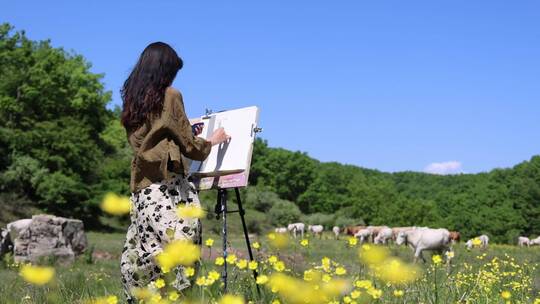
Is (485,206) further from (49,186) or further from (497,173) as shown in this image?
(49,186)

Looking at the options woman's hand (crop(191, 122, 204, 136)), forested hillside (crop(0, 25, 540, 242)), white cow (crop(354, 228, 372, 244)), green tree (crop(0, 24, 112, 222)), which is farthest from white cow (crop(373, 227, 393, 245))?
woman's hand (crop(191, 122, 204, 136))

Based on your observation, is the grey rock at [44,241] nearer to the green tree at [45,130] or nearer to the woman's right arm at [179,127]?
the woman's right arm at [179,127]

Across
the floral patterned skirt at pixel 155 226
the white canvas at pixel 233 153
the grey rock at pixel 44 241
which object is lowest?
the grey rock at pixel 44 241

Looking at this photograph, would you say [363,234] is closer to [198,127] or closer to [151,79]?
[198,127]

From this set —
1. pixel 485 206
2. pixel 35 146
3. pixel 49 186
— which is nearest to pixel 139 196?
pixel 49 186

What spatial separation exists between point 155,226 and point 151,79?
3.87 ft

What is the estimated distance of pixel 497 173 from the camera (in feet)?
261

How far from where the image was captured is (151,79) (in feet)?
16.4

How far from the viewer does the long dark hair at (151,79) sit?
5000 mm

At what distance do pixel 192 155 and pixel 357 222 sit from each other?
57271 mm

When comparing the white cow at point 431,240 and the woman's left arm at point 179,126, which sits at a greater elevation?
the woman's left arm at point 179,126

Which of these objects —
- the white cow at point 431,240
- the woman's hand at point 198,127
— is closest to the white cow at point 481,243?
the white cow at point 431,240

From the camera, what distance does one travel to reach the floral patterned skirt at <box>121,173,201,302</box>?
4.95 meters

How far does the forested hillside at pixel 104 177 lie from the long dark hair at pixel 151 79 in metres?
30.0
